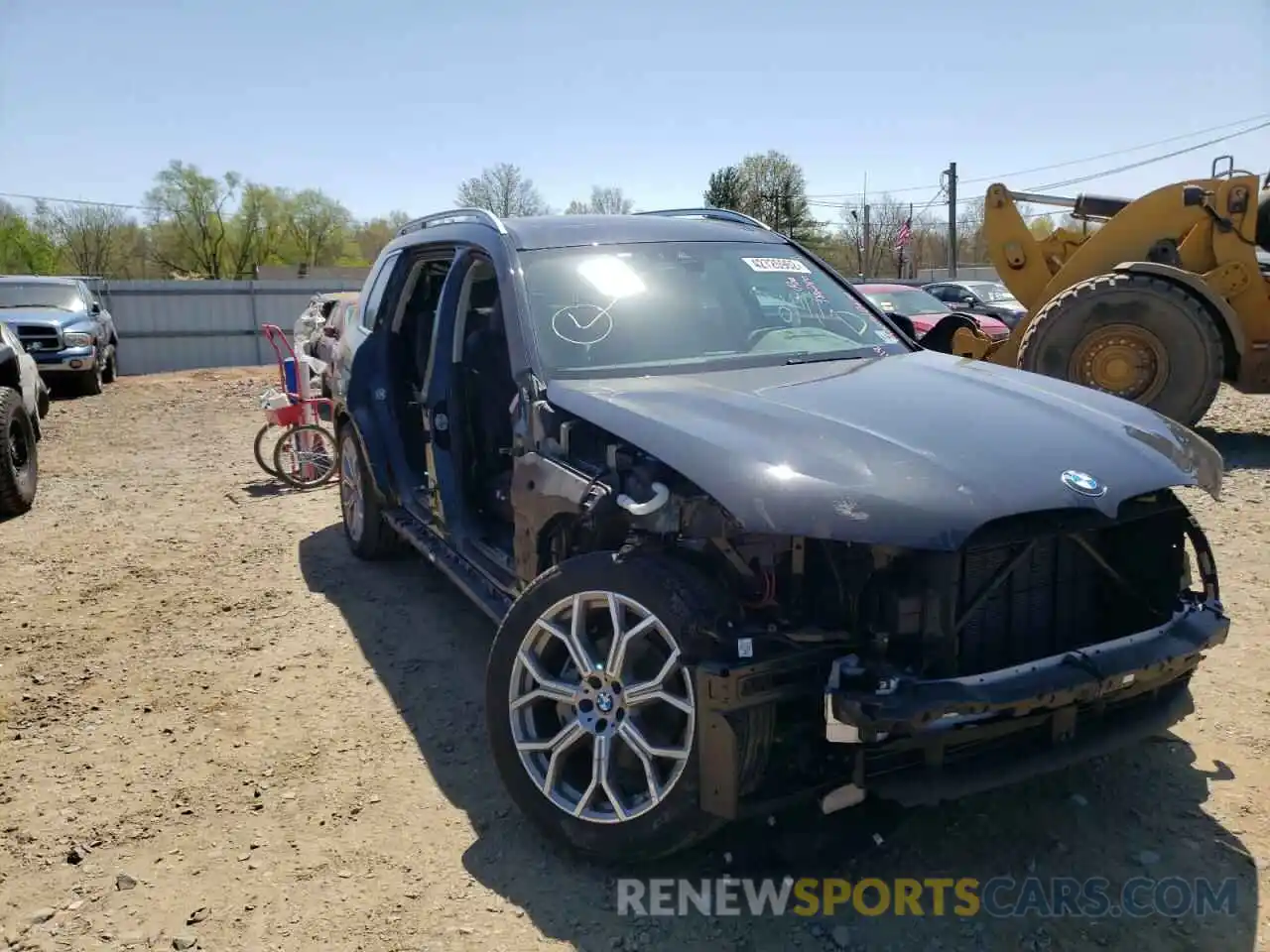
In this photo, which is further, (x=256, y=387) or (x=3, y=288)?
(x=256, y=387)

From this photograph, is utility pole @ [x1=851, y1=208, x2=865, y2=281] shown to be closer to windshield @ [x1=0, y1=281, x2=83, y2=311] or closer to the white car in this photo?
windshield @ [x1=0, y1=281, x2=83, y2=311]

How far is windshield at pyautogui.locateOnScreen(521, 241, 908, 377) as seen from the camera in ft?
11.8

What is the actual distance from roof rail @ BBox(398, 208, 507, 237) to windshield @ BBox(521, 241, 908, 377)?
36 centimetres

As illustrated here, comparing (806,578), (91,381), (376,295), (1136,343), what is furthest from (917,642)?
(91,381)

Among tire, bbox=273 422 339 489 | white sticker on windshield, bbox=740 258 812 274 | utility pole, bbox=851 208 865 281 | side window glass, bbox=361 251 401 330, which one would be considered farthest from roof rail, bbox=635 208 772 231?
utility pole, bbox=851 208 865 281

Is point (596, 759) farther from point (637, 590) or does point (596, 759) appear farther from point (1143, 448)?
point (1143, 448)

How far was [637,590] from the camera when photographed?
269 cm

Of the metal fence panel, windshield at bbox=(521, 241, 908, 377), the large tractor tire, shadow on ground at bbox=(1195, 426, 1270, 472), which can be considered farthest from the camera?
the metal fence panel

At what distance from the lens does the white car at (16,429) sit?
7387 millimetres

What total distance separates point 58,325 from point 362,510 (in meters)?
11.6

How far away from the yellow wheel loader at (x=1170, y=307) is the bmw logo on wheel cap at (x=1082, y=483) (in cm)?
671

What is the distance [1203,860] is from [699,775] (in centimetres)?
161

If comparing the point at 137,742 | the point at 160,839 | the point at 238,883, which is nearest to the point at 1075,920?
the point at 238,883

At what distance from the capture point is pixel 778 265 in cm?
442
